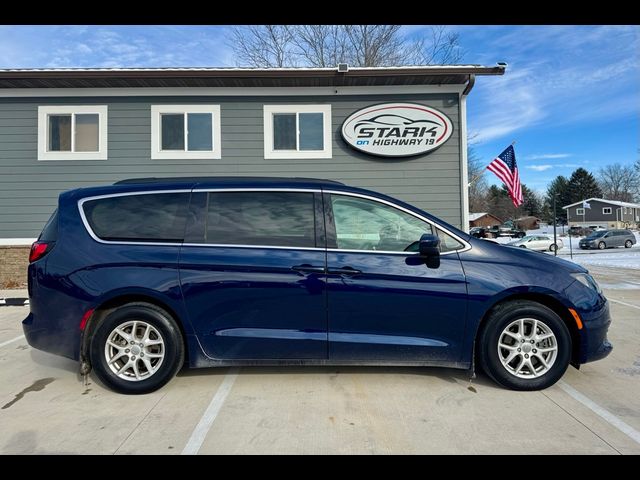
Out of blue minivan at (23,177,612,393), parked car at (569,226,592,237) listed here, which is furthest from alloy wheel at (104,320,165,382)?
parked car at (569,226,592,237)

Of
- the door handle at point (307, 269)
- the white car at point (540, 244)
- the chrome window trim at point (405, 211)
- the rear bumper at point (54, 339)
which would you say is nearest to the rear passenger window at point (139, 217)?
the rear bumper at point (54, 339)

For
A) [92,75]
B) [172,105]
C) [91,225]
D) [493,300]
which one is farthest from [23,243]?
[493,300]

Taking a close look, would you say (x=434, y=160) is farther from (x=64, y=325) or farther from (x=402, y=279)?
(x=64, y=325)

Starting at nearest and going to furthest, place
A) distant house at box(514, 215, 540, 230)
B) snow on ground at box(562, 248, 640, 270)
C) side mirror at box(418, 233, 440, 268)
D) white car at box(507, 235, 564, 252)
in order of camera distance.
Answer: side mirror at box(418, 233, 440, 268), snow on ground at box(562, 248, 640, 270), white car at box(507, 235, 564, 252), distant house at box(514, 215, 540, 230)

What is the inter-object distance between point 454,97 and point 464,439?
7.61m

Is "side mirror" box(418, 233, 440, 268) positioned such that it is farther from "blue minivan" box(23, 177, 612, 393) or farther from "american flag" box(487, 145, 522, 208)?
"american flag" box(487, 145, 522, 208)

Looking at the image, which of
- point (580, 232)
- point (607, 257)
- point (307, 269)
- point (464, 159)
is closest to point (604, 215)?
point (580, 232)

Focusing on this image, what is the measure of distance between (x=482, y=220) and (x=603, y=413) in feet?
232

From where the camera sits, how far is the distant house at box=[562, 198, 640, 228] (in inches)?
2172

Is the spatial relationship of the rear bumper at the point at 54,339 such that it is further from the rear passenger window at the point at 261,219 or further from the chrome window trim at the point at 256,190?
the rear passenger window at the point at 261,219

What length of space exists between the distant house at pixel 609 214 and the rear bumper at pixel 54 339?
6369cm

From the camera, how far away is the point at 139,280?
3221 millimetres

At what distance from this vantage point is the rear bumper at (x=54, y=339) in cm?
328

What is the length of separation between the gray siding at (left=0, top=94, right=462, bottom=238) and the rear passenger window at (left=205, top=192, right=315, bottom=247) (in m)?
5.15
